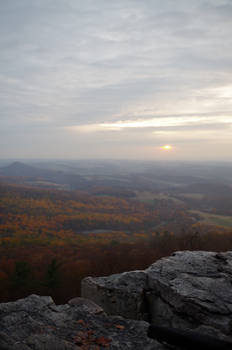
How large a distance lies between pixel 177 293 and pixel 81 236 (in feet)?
188

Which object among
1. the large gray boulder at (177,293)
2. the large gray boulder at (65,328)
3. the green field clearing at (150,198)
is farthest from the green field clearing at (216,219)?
the large gray boulder at (65,328)

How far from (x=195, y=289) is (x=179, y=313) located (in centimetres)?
100

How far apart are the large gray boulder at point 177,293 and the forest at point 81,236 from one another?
15410 millimetres

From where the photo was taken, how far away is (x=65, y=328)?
6.81 m

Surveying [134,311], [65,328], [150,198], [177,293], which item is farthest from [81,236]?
[150,198]

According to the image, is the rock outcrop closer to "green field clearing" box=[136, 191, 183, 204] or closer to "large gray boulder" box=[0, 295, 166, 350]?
"large gray boulder" box=[0, 295, 166, 350]

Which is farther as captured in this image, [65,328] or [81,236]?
[81,236]

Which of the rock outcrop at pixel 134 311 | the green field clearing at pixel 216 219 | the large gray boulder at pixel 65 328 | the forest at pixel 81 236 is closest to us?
the large gray boulder at pixel 65 328

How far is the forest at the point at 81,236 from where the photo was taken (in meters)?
25.7

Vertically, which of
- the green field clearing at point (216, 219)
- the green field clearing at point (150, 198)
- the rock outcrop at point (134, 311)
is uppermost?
the rock outcrop at point (134, 311)

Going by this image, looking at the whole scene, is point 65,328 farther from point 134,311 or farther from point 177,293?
point 177,293

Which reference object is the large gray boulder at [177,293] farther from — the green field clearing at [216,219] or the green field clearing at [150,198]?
the green field clearing at [150,198]

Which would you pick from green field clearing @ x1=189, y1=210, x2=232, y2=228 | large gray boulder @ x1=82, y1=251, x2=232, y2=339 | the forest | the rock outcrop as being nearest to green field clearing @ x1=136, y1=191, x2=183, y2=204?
the forest

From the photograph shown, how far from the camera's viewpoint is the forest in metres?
25.7
